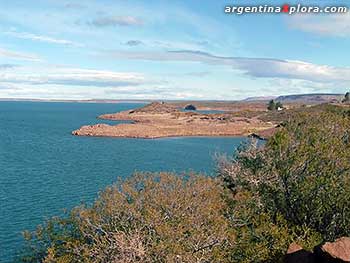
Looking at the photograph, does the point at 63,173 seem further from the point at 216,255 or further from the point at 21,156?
the point at 216,255

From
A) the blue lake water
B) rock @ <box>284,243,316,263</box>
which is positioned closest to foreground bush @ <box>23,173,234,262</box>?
rock @ <box>284,243,316,263</box>

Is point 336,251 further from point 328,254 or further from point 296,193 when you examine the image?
point 296,193

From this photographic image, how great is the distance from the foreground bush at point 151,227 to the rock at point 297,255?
3.01m

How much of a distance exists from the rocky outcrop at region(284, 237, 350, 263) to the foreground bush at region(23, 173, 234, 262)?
3.48 meters

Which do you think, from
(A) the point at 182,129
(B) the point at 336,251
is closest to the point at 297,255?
(B) the point at 336,251

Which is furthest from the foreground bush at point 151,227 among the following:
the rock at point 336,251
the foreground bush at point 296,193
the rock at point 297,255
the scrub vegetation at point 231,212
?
the rock at point 336,251

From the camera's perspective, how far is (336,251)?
19.3m

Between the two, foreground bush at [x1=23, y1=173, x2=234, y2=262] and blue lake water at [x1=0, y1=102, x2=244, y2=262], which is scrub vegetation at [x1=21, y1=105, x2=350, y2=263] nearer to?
foreground bush at [x1=23, y1=173, x2=234, y2=262]

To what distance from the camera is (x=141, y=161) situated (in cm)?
7844

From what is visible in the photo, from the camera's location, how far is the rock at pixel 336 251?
1905 cm

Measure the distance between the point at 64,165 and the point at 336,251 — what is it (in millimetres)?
58989

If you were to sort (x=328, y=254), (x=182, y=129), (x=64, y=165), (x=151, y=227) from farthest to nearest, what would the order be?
(x=182, y=129)
(x=64, y=165)
(x=151, y=227)
(x=328, y=254)

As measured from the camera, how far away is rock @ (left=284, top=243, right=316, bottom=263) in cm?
2124

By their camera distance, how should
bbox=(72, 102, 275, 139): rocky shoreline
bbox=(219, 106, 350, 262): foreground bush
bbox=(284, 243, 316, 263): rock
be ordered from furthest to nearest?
bbox=(72, 102, 275, 139): rocky shoreline
bbox=(219, 106, 350, 262): foreground bush
bbox=(284, 243, 316, 263): rock
